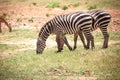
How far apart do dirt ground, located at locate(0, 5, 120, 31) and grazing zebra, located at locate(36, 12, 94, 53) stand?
4683mm

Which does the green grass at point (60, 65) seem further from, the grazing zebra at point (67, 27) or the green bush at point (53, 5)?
the green bush at point (53, 5)

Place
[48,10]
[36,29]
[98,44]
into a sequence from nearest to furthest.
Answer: [98,44] → [36,29] → [48,10]

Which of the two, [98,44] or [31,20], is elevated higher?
[98,44]

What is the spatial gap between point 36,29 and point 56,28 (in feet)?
18.8

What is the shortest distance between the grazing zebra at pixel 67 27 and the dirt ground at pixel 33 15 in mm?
4683

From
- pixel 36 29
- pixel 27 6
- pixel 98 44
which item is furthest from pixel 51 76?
pixel 27 6

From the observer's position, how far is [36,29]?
18.3 metres

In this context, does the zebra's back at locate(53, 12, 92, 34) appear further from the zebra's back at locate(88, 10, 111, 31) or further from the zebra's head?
the zebra's head

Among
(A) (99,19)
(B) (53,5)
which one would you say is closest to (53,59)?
(A) (99,19)

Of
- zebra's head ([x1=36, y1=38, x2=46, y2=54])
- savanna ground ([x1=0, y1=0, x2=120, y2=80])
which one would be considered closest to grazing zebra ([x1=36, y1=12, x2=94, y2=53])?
zebra's head ([x1=36, y1=38, x2=46, y2=54])

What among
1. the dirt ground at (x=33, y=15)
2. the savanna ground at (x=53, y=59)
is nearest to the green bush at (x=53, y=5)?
the dirt ground at (x=33, y=15)

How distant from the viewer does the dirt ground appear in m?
19.6

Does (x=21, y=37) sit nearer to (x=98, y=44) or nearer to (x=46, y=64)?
(x=98, y=44)

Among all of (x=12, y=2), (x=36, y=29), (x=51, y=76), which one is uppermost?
(x=51, y=76)
